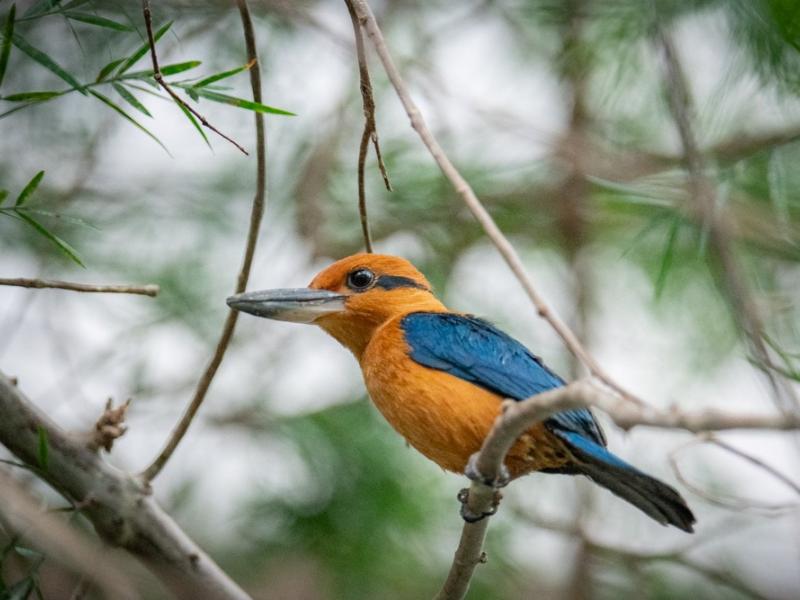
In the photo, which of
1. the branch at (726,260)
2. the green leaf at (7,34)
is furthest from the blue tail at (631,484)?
the green leaf at (7,34)

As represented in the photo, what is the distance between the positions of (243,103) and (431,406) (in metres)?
1.10

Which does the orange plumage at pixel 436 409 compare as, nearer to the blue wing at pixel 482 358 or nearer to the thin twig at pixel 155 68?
the blue wing at pixel 482 358

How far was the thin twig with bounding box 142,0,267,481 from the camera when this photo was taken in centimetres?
270

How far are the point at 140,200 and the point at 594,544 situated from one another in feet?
9.06

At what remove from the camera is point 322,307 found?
143 inches

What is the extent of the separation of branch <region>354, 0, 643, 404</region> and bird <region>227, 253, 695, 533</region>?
0.65m

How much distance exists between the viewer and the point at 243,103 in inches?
95.2

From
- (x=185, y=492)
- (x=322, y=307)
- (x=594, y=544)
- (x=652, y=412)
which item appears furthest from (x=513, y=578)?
(x=652, y=412)

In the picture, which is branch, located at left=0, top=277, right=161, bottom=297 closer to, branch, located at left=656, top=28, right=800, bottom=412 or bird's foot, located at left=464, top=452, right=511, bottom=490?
bird's foot, located at left=464, top=452, right=511, bottom=490

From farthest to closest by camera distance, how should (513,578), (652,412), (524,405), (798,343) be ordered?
(513,578) < (798,343) < (524,405) < (652,412)

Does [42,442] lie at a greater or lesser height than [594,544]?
lesser

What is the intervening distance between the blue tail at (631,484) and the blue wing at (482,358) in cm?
10

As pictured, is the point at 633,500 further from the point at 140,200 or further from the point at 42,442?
the point at 140,200

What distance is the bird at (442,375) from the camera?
2.88 meters
